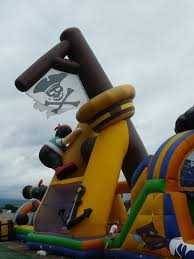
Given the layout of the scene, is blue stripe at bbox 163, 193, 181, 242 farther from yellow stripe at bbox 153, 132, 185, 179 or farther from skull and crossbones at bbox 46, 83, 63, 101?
skull and crossbones at bbox 46, 83, 63, 101

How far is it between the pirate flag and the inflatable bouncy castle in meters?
0.02

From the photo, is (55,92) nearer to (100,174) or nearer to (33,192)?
(100,174)

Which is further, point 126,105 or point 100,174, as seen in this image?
point 126,105

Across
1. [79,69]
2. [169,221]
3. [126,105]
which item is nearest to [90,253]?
[169,221]

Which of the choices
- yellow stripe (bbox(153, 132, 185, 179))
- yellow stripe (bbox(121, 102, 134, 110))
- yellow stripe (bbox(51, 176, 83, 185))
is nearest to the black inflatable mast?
yellow stripe (bbox(121, 102, 134, 110))

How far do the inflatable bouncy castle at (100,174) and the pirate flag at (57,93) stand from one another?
2 cm

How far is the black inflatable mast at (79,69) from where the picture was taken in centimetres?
768

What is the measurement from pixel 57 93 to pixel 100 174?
2.06m

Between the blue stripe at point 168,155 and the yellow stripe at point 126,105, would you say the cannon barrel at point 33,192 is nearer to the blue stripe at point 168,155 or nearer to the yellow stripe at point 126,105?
the yellow stripe at point 126,105

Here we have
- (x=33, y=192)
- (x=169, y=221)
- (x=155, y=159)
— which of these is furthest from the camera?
(x=33, y=192)

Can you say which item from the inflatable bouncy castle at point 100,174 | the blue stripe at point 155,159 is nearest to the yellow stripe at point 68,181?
the inflatable bouncy castle at point 100,174

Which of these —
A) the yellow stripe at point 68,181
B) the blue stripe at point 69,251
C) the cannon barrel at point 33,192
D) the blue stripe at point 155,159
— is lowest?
the blue stripe at point 69,251

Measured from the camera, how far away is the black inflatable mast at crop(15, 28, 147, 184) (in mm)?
7676

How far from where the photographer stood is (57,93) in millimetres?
8180
